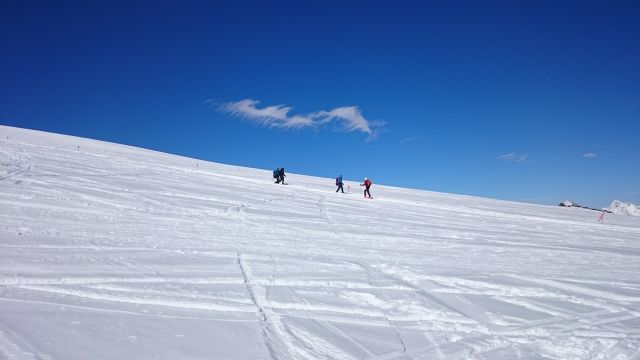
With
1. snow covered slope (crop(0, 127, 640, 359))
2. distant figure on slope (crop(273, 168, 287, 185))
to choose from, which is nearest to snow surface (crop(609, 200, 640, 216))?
snow covered slope (crop(0, 127, 640, 359))

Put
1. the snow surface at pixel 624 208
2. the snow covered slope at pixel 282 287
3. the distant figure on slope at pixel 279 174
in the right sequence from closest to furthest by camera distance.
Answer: the snow covered slope at pixel 282 287, the distant figure on slope at pixel 279 174, the snow surface at pixel 624 208

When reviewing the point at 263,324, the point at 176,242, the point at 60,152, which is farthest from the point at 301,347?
the point at 60,152

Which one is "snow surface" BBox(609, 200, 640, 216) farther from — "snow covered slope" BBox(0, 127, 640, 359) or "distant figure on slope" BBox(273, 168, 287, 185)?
"distant figure on slope" BBox(273, 168, 287, 185)

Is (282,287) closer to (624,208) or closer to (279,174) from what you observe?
(279,174)

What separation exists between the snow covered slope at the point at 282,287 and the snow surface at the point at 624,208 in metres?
30.3

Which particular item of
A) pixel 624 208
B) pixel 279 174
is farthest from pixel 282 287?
pixel 624 208

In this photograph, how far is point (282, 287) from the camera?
22.9 ft

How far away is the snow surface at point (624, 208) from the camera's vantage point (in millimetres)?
39688

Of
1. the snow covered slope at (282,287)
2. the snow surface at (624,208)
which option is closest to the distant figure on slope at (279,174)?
the snow covered slope at (282,287)

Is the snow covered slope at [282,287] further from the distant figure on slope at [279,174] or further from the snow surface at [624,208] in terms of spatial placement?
the snow surface at [624,208]

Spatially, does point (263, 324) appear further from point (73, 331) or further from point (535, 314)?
point (535, 314)

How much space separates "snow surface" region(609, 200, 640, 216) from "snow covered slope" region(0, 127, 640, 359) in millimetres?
30294

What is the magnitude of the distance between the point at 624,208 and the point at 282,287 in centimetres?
4501

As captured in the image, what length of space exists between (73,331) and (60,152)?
27.6 meters
